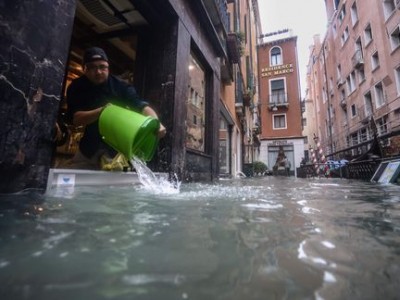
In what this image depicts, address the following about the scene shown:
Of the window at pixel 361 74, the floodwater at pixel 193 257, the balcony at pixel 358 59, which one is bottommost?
the floodwater at pixel 193 257

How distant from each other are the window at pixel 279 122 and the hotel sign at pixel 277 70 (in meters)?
4.44

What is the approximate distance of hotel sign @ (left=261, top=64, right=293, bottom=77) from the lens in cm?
2533

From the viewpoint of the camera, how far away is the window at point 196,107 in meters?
5.21

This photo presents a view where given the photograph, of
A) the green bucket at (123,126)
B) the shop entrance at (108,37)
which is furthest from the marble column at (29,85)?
the shop entrance at (108,37)

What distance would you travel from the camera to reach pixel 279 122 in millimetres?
25125

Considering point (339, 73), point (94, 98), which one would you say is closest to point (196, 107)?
point (94, 98)

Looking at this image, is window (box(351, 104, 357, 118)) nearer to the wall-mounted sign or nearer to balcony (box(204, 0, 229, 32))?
the wall-mounted sign

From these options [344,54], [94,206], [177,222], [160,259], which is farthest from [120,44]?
[344,54]

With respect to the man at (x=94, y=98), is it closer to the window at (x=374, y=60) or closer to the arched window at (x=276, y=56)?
the window at (x=374, y=60)

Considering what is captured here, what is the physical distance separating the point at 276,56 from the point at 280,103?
548cm

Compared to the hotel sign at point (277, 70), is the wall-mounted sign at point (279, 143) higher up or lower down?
lower down

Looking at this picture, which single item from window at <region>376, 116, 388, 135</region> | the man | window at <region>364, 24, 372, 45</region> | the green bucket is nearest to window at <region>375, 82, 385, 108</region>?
window at <region>376, 116, 388, 135</region>

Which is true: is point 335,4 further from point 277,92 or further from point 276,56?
point 277,92

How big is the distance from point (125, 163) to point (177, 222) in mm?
2235
